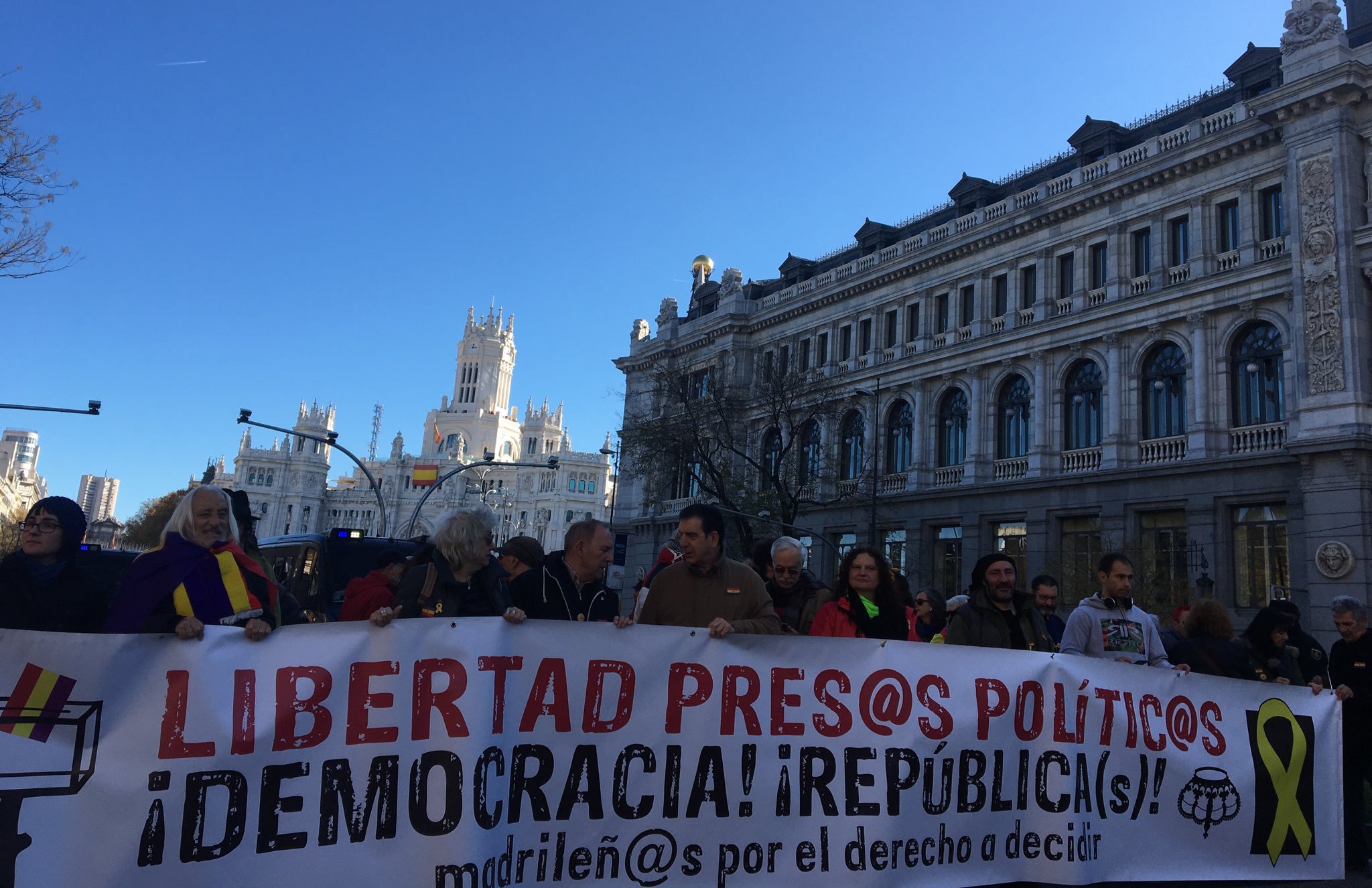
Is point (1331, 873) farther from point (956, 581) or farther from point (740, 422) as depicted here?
point (740, 422)

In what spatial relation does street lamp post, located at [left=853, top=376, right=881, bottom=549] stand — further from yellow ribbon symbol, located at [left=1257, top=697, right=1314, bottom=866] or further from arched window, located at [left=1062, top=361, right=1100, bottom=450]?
yellow ribbon symbol, located at [left=1257, top=697, right=1314, bottom=866]

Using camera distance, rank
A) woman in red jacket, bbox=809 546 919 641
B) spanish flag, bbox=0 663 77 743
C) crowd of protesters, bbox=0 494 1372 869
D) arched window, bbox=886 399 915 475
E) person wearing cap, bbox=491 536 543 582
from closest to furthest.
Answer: spanish flag, bbox=0 663 77 743 → crowd of protesters, bbox=0 494 1372 869 → woman in red jacket, bbox=809 546 919 641 → person wearing cap, bbox=491 536 543 582 → arched window, bbox=886 399 915 475

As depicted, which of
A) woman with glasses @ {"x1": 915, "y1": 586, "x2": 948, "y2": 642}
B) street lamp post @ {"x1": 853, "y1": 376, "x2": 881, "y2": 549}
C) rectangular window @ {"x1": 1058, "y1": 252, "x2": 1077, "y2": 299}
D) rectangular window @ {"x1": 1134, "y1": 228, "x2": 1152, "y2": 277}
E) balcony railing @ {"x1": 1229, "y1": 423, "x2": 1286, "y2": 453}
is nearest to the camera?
woman with glasses @ {"x1": 915, "y1": 586, "x2": 948, "y2": 642}

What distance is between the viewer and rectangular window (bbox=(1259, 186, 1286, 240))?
2672cm

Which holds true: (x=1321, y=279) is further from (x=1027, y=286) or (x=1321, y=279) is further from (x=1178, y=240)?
(x=1027, y=286)

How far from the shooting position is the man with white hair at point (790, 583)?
7.78 meters

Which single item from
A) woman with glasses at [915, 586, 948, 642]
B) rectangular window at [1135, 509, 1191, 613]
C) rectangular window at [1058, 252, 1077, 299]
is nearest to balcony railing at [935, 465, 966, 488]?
rectangular window at [1058, 252, 1077, 299]

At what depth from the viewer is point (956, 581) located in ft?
112

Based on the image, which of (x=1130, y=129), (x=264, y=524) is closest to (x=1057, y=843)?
(x=1130, y=129)

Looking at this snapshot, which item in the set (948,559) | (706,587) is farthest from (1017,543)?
(706,587)

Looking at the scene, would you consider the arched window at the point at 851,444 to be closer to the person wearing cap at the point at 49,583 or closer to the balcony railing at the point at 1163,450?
the balcony railing at the point at 1163,450

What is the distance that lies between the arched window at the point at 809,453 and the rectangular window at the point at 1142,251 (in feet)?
39.6

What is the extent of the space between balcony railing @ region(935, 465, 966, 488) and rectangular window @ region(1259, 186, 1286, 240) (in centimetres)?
1173

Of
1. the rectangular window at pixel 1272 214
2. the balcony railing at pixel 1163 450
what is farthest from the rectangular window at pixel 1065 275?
the rectangular window at pixel 1272 214
